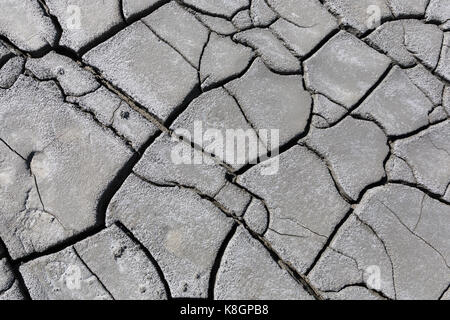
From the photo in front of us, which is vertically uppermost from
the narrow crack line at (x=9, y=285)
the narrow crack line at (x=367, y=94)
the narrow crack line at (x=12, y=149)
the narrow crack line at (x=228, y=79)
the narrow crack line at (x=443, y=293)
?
A: the narrow crack line at (x=228, y=79)

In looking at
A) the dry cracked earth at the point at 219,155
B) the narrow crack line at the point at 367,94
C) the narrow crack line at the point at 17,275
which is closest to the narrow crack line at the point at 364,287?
the dry cracked earth at the point at 219,155

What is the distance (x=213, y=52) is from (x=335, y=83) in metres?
0.64

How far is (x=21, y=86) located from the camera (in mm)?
2711

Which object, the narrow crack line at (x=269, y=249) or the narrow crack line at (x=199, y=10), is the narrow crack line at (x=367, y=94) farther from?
the narrow crack line at (x=199, y=10)

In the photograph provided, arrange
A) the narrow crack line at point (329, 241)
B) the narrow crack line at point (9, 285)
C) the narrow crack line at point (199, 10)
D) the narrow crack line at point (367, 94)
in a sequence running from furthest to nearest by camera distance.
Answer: the narrow crack line at point (199, 10) < the narrow crack line at point (367, 94) < the narrow crack line at point (329, 241) < the narrow crack line at point (9, 285)

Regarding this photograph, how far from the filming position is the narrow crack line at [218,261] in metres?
2.36

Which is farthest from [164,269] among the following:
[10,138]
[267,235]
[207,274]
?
[10,138]

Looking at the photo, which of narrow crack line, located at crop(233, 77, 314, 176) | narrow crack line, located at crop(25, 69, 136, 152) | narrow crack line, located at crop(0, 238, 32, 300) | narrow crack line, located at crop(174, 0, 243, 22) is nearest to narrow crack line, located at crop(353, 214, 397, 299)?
narrow crack line, located at crop(233, 77, 314, 176)

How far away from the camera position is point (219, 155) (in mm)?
2604

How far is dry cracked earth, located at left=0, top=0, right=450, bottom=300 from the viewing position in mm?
2387

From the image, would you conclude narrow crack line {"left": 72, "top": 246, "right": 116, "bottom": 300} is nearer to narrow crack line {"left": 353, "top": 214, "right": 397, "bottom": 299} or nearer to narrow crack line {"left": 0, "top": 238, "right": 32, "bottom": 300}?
narrow crack line {"left": 0, "top": 238, "right": 32, "bottom": 300}

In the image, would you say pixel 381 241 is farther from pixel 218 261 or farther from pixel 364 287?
pixel 218 261

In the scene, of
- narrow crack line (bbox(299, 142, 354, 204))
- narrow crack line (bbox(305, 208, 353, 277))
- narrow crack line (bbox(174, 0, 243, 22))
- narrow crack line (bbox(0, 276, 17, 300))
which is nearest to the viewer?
narrow crack line (bbox(0, 276, 17, 300))
